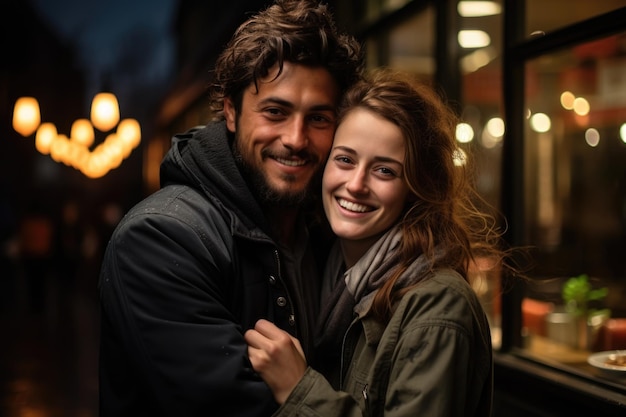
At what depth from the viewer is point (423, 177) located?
2.80 m

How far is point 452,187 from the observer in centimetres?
290

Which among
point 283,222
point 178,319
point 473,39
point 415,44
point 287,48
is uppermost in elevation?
point 415,44

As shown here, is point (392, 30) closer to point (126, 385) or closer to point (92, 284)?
point (126, 385)

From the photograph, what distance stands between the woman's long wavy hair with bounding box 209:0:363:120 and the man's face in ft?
0.14

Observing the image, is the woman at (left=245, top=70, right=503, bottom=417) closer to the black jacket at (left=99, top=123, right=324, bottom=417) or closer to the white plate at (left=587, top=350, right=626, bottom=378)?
the black jacket at (left=99, top=123, right=324, bottom=417)

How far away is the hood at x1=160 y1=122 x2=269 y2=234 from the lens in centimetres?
274

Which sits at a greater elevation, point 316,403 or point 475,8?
point 475,8

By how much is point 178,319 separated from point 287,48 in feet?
3.68

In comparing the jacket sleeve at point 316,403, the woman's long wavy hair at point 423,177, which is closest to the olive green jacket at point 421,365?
the jacket sleeve at point 316,403

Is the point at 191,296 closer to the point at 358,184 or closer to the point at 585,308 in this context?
the point at 358,184

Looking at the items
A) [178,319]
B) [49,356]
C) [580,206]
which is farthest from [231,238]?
[49,356]

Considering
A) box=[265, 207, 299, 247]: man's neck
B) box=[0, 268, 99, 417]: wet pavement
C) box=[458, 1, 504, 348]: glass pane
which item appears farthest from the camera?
box=[0, 268, 99, 417]: wet pavement

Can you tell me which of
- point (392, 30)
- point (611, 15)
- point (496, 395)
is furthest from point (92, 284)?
point (611, 15)

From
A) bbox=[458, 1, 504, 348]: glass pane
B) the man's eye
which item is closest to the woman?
the man's eye
